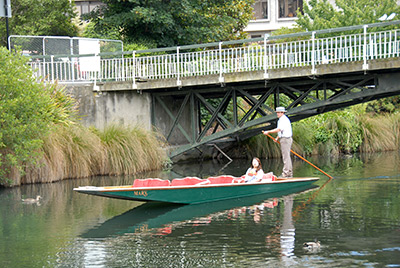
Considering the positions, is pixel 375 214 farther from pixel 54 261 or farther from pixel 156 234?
pixel 54 261

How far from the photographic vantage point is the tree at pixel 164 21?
97.3 feet

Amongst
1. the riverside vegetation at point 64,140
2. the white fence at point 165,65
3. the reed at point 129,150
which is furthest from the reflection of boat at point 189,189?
the white fence at point 165,65

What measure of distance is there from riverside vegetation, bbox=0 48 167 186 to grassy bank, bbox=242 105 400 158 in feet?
18.2

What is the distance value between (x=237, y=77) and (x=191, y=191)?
8.43 meters

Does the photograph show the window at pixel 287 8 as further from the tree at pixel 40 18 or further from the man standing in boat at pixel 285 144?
the man standing in boat at pixel 285 144

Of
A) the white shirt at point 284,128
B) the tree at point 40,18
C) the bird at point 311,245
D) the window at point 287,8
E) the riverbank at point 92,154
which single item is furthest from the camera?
the window at point 287,8

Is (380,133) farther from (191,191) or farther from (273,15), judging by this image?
(273,15)

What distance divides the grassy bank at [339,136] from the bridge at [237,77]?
4.63 feet

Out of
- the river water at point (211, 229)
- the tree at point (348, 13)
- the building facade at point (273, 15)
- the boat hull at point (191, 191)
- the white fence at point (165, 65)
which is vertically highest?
Answer: the building facade at point (273, 15)

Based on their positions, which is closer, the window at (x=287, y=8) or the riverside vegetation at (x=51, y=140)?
the riverside vegetation at (x=51, y=140)

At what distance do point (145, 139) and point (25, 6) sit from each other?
13.1 metres

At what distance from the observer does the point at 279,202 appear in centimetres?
1623

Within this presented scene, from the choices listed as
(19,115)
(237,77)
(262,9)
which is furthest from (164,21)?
(262,9)

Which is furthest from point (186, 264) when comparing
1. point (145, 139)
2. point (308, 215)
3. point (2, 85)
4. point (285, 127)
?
point (145, 139)
